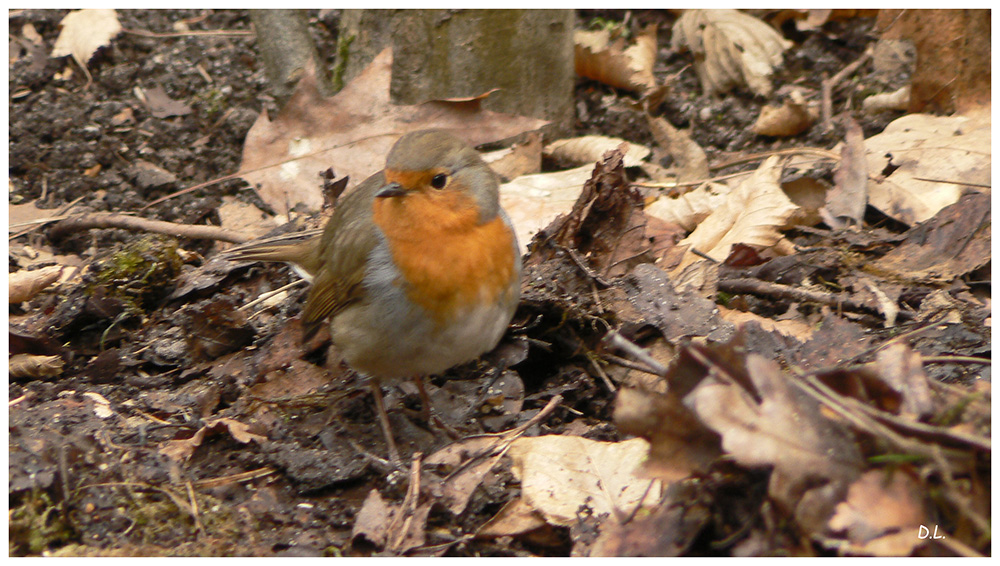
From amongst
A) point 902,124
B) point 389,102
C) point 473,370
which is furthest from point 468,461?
point 902,124

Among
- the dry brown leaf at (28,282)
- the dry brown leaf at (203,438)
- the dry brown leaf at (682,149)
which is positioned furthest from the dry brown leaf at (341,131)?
the dry brown leaf at (203,438)

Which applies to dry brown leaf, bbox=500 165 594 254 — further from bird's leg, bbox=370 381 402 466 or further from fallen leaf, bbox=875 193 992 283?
fallen leaf, bbox=875 193 992 283

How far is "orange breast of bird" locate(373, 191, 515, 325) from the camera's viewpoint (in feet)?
9.01

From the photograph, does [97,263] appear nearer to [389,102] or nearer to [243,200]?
[243,200]

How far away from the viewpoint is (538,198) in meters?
4.06

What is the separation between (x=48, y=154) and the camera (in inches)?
184

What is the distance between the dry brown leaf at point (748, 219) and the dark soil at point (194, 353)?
0.76 m

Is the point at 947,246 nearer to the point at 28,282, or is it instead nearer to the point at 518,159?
the point at 518,159

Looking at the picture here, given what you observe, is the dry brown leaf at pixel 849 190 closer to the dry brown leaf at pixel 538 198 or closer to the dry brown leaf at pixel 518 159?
the dry brown leaf at pixel 538 198

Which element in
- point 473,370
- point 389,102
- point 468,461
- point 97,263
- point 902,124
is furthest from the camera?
point 389,102

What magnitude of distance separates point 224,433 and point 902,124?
3341mm

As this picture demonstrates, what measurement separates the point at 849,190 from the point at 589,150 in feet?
4.45

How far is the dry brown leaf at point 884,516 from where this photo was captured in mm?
1504

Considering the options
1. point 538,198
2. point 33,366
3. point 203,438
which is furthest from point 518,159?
point 33,366
